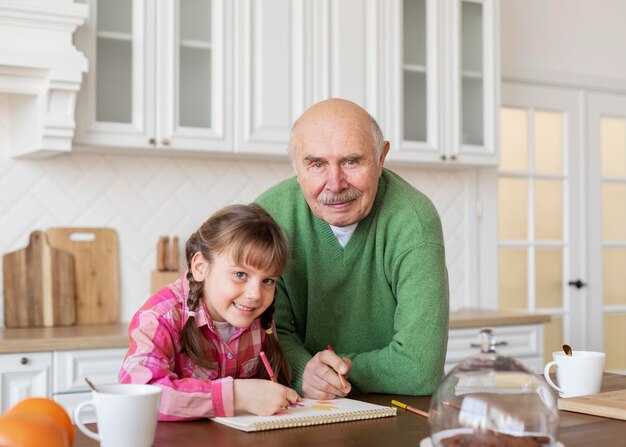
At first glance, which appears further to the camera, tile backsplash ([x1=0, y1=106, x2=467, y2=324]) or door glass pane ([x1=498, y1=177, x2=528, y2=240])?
door glass pane ([x1=498, y1=177, x2=528, y2=240])

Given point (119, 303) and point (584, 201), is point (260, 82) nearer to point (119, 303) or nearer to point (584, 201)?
point (119, 303)

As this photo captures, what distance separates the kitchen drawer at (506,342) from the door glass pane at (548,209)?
0.83m

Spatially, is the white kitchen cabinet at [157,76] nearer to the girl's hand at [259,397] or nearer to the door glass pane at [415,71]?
the door glass pane at [415,71]

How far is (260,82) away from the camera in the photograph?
3551 millimetres

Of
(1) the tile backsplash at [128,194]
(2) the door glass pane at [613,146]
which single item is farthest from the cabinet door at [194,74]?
(2) the door glass pane at [613,146]

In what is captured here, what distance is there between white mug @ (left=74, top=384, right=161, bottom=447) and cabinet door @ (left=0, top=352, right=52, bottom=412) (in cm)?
182

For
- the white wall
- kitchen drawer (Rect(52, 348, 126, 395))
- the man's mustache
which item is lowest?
kitchen drawer (Rect(52, 348, 126, 395))

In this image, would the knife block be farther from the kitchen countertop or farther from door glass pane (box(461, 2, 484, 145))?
door glass pane (box(461, 2, 484, 145))

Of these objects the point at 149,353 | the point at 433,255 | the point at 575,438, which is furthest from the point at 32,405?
the point at 433,255

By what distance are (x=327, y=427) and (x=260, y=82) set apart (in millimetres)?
2370

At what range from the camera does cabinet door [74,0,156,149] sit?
3227 mm

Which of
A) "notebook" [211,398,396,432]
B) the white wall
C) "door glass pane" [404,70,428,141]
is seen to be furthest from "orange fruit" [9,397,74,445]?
the white wall

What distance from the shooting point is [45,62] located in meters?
3.00

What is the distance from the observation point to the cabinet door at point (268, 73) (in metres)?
3.53
